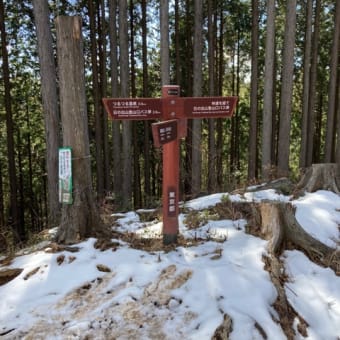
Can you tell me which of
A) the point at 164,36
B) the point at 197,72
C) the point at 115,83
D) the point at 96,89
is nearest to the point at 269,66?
the point at 197,72

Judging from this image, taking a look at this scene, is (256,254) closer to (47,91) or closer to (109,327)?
(109,327)

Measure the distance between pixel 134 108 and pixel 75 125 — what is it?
2.32 feet

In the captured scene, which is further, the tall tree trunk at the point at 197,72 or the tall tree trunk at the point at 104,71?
the tall tree trunk at the point at 104,71

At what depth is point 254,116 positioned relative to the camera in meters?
13.6

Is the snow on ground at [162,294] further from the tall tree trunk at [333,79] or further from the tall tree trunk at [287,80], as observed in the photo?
the tall tree trunk at [333,79]

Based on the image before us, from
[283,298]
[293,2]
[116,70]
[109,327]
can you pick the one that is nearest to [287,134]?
[293,2]

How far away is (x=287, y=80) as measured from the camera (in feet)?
36.6

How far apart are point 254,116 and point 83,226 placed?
10.9 metres

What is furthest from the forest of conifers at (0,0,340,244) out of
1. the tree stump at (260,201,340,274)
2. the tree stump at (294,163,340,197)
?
the tree stump at (260,201,340,274)

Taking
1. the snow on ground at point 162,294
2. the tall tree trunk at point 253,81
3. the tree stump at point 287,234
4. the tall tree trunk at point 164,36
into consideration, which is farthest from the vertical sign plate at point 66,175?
the tall tree trunk at point 253,81

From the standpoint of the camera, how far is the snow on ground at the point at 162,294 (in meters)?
2.65

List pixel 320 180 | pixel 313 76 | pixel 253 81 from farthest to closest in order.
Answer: pixel 313 76
pixel 253 81
pixel 320 180

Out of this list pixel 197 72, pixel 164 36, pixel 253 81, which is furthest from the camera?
pixel 253 81

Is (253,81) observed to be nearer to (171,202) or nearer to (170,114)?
(170,114)
